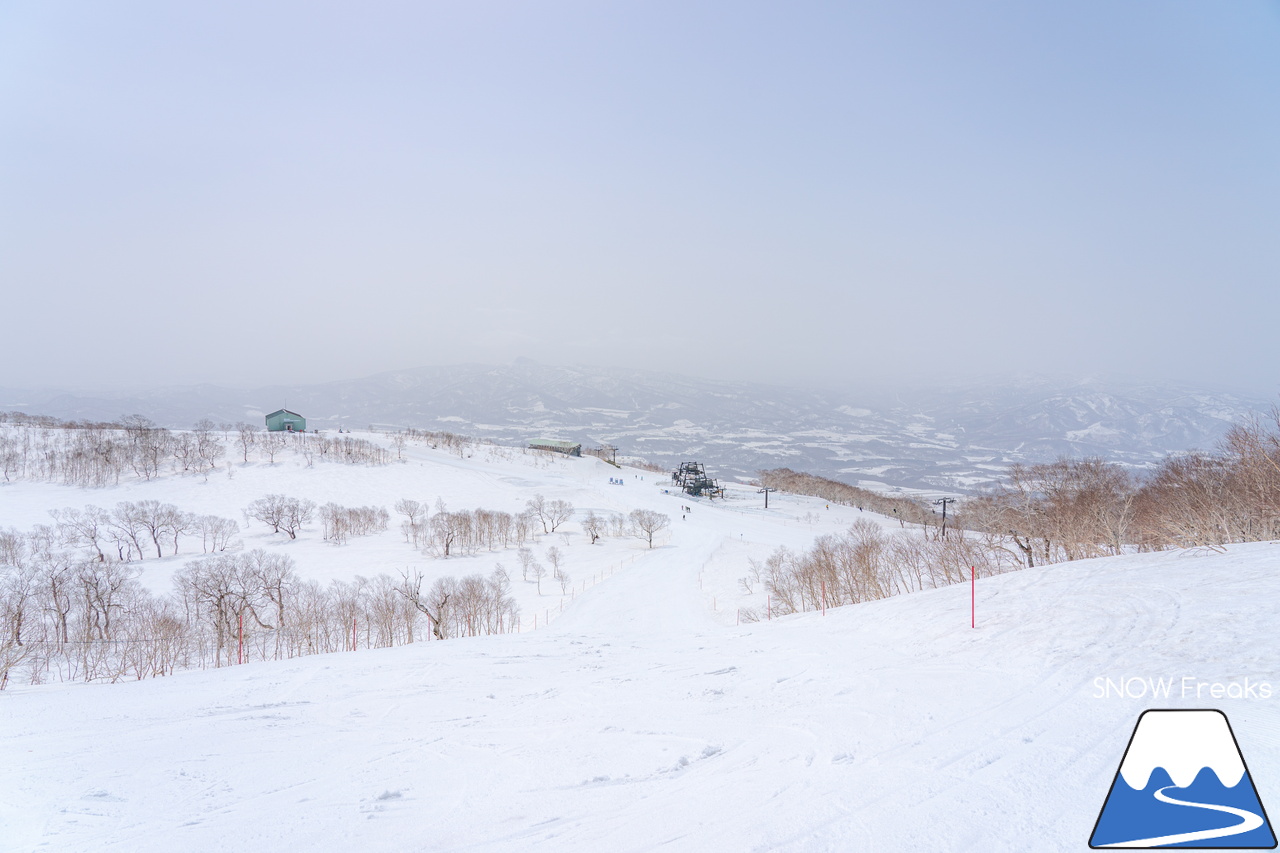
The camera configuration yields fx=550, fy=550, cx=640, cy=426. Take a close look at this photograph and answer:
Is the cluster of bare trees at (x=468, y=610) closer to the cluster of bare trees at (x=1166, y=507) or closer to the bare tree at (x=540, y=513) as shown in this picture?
the cluster of bare trees at (x=1166, y=507)

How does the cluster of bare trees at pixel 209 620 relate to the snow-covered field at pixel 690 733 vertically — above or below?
below

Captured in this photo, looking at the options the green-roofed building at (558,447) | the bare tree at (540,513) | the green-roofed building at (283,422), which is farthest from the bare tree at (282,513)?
the green-roofed building at (558,447)

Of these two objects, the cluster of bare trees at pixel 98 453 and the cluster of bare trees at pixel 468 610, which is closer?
the cluster of bare trees at pixel 468 610

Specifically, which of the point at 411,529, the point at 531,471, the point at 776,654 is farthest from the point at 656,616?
the point at 531,471

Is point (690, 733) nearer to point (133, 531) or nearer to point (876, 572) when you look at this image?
point (876, 572)

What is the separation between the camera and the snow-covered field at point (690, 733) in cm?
538

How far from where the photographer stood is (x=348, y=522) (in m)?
65.2

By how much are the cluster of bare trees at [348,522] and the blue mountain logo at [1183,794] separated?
68.0 metres

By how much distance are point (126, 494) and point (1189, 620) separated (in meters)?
103

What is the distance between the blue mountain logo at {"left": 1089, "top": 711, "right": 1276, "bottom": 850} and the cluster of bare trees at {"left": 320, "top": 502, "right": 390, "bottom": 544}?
68.0 metres

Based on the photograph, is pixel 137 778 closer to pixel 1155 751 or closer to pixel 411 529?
pixel 1155 751

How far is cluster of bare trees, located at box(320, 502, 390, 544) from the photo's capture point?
206 feet

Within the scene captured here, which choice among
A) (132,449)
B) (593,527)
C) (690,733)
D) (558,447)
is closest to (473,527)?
A: (593,527)

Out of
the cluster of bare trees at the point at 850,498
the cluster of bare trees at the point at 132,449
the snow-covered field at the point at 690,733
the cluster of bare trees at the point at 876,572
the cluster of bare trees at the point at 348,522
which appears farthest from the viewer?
the cluster of bare trees at the point at 850,498
